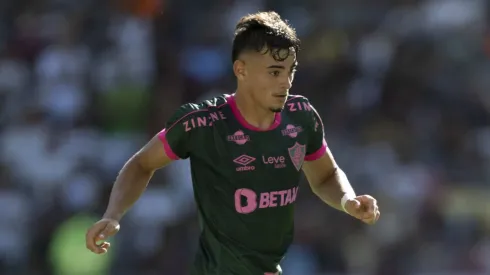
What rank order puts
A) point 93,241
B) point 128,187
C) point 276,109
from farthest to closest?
point 128,187 < point 276,109 < point 93,241

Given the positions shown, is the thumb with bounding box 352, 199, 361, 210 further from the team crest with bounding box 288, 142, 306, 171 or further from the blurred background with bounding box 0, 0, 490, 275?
the blurred background with bounding box 0, 0, 490, 275

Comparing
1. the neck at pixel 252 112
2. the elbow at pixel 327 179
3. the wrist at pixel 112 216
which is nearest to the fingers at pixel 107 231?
the wrist at pixel 112 216

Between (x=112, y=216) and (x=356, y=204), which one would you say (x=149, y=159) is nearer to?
(x=112, y=216)

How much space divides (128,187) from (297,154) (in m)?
0.89

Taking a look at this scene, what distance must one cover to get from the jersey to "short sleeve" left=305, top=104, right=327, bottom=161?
0.20m

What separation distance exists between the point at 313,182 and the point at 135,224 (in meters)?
5.26

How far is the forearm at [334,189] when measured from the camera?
5531 mm

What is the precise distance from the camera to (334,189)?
5.60 metres

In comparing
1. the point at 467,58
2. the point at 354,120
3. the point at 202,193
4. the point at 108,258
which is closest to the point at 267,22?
the point at 202,193

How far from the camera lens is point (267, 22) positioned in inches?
203

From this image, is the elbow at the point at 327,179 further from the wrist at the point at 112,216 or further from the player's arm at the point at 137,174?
the wrist at the point at 112,216

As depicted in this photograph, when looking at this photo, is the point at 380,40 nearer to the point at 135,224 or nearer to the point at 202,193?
the point at 135,224

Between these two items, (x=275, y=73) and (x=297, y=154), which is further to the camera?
(x=297, y=154)

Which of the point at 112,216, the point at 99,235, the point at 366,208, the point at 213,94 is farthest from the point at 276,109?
the point at 213,94
